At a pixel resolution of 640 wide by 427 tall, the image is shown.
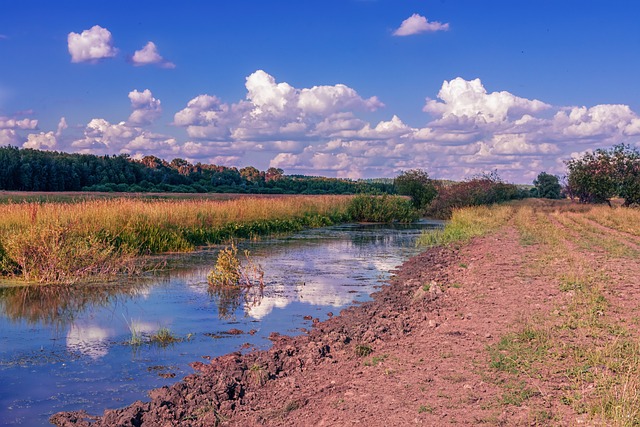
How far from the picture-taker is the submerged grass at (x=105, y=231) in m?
14.2

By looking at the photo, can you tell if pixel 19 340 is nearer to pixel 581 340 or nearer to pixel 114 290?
pixel 114 290

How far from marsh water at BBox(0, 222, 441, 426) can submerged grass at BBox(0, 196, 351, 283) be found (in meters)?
1.01

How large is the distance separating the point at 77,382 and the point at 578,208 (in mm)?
48598

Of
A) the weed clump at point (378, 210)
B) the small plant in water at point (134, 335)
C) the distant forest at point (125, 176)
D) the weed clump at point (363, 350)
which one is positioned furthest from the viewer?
the distant forest at point (125, 176)

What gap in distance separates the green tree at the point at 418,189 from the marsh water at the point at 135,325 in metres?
38.4

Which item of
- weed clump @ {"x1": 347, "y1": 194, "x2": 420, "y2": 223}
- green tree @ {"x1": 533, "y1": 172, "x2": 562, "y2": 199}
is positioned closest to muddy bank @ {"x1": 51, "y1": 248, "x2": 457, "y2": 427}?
weed clump @ {"x1": 347, "y1": 194, "x2": 420, "y2": 223}

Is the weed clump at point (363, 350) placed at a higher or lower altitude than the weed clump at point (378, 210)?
lower

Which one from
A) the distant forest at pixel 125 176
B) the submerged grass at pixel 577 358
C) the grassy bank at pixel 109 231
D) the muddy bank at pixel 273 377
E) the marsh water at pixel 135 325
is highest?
the distant forest at pixel 125 176

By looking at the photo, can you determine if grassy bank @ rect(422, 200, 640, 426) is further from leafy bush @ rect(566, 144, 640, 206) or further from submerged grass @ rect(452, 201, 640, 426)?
leafy bush @ rect(566, 144, 640, 206)

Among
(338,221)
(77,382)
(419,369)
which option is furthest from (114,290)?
(338,221)

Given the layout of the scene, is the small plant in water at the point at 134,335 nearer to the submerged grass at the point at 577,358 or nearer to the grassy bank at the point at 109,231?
the grassy bank at the point at 109,231

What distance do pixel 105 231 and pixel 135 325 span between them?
29.6ft

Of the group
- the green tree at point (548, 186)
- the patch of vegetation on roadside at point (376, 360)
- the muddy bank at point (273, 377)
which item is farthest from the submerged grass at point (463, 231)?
the green tree at point (548, 186)

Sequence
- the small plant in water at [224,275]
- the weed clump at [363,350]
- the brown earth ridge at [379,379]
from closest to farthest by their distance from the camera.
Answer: the brown earth ridge at [379,379], the weed clump at [363,350], the small plant in water at [224,275]
